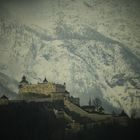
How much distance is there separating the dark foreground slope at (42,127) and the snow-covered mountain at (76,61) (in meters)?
26.3

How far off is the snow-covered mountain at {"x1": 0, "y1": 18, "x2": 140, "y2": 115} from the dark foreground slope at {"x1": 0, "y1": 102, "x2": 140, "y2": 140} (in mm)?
26329

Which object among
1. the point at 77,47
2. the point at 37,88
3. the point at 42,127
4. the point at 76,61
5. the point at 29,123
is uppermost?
the point at 77,47

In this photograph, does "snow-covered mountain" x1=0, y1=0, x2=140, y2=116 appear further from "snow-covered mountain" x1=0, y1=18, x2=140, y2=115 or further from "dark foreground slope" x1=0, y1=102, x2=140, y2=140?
"dark foreground slope" x1=0, y1=102, x2=140, y2=140

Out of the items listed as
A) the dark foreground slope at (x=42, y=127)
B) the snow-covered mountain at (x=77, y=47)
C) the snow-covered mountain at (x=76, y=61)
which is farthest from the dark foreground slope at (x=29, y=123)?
the snow-covered mountain at (x=76, y=61)

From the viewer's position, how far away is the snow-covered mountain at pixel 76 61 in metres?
62.8

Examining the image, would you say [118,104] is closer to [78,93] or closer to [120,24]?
[78,93]

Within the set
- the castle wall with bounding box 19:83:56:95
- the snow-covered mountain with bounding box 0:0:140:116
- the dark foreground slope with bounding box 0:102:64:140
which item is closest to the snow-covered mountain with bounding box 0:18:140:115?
the snow-covered mountain with bounding box 0:0:140:116

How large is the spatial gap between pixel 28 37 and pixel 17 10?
7094 millimetres

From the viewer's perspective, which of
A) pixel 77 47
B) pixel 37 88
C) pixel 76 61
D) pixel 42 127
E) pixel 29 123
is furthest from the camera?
pixel 77 47

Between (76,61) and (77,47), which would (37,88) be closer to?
(76,61)

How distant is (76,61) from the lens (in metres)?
67.1

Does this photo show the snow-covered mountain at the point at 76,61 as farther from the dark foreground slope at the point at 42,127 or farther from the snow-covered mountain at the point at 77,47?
the dark foreground slope at the point at 42,127

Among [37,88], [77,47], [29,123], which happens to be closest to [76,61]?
[77,47]

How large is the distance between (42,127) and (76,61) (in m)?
35.6
